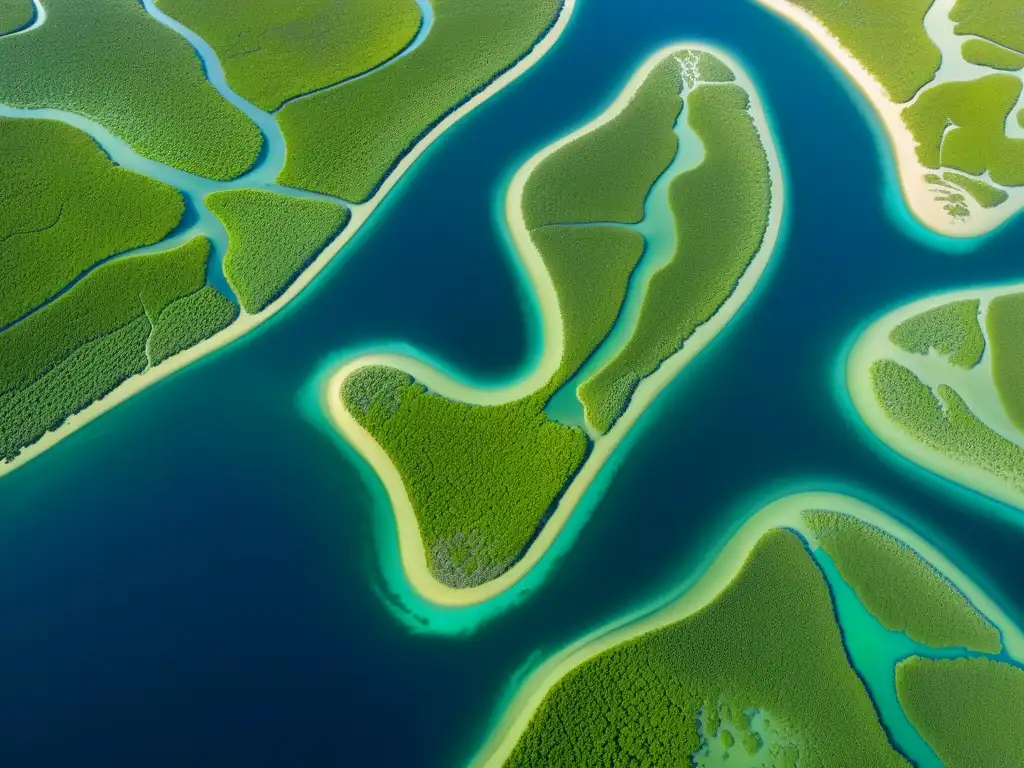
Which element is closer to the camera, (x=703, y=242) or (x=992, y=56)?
(x=703, y=242)

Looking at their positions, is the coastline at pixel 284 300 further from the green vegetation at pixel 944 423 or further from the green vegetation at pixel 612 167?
the green vegetation at pixel 944 423

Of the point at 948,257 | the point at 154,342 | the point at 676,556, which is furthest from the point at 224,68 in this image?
the point at 948,257

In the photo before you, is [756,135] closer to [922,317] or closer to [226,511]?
[922,317]

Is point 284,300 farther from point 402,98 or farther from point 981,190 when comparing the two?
point 981,190

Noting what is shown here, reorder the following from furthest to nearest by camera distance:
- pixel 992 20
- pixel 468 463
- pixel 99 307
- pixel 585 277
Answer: pixel 992 20, pixel 585 277, pixel 99 307, pixel 468 463

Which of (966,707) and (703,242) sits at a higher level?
(703,242)

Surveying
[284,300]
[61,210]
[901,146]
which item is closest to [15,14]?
[61,210]

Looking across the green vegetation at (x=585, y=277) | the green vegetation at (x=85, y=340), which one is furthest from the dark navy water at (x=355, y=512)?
the green vegetation at (x=585, y=277)
